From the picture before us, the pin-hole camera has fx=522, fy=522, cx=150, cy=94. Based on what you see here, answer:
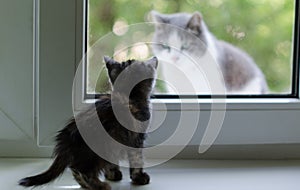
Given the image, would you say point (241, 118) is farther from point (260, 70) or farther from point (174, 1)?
point (174, 1)

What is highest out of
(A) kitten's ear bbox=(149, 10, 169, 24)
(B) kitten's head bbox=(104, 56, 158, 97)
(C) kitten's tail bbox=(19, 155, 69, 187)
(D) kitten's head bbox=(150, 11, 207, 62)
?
(A) kitten's ear bbox=(149, 10, 169, 24)

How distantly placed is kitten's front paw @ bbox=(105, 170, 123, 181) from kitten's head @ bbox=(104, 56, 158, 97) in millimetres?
132

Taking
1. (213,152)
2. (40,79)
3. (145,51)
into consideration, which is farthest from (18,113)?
(213,152)

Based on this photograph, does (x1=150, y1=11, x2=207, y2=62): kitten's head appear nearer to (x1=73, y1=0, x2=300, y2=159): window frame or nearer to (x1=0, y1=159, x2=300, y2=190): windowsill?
(x1=73, y1=0, x2=300, y2=159): window frame

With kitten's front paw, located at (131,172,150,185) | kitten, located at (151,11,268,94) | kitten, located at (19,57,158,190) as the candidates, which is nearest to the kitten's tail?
kitten, located at (19,57,158,190)

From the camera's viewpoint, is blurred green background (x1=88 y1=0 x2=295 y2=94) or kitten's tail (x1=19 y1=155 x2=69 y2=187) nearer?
kitten's tail (x1=19 y1=155 x2=69 y2=187)

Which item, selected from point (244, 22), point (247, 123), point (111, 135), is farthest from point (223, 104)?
point (111, 135)

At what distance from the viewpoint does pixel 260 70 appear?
0.97 meters

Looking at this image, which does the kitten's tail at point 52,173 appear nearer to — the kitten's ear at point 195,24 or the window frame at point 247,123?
the window frame at point 247,123

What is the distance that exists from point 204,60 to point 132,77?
0.72 feet

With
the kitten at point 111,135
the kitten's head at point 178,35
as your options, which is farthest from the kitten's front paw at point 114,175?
the kitten's head at point 178,35

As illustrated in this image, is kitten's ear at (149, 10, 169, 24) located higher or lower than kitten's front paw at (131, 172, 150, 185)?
higher

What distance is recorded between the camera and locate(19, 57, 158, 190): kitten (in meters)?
0.75

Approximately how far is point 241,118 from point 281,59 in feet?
0.46
